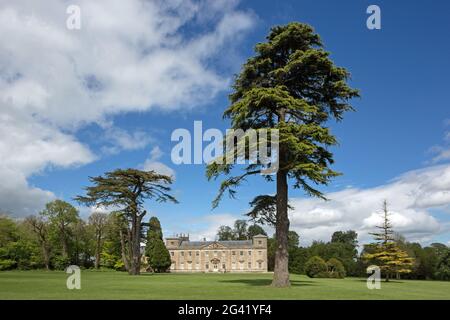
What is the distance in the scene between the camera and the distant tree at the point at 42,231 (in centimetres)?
5766

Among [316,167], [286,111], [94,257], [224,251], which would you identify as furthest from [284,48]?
[224,251]

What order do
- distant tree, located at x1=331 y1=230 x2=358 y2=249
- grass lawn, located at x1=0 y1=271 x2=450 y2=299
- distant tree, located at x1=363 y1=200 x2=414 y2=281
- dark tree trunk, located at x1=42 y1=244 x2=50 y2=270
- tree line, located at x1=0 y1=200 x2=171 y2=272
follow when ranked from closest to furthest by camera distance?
grass lawn, located at x1=0 y1=271 x2=450 y2=299
distant tree, located at x1=363 y1=200 x2=414 y2=281
tree line, located at x1=0 y1=200 x2=171 y2=272
dark tree trunk, located at x1=42 y1=244 x2=50 y2=270
distant tree, located at x1=331 y1=230 x2=358 y2=249

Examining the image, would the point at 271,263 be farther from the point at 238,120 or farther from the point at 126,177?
the point at 238,120

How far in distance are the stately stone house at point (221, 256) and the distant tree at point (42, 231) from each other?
3400 centimetres

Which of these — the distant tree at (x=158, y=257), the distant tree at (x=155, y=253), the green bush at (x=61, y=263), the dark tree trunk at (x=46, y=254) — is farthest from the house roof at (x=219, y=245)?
the green bush at (x=61, y=263)

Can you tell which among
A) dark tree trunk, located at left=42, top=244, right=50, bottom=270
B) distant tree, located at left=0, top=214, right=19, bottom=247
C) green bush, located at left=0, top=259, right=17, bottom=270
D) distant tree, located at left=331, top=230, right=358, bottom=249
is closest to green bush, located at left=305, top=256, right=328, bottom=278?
dark tree trunk, located at left=42, top=244, right=50, bottom=270

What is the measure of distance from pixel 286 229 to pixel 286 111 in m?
5.85

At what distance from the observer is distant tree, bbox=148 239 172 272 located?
206 feet

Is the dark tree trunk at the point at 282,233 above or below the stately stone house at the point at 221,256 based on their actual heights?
above

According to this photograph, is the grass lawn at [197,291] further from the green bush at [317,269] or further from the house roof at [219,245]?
the house roof at [219,245]

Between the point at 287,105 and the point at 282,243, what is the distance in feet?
22.2

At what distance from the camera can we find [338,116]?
21562 mm

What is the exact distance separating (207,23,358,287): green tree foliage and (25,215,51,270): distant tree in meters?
45.6

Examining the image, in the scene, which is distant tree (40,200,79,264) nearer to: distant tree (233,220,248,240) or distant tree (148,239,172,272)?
distant tree (148,239,172,272)
